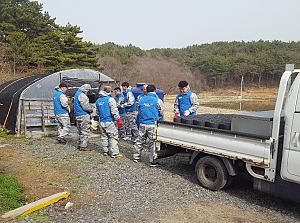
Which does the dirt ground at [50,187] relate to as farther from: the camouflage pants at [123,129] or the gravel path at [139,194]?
the camouflage pants at [123,129]

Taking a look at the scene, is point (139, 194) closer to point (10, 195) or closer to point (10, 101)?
point (10, 195)

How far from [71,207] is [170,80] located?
5103 centimetres

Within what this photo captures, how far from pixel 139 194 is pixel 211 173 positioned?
1.47 metres

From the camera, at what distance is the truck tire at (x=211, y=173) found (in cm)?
507

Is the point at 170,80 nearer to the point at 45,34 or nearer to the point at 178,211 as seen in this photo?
the point at 45,34

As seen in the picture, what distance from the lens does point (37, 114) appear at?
1055cm

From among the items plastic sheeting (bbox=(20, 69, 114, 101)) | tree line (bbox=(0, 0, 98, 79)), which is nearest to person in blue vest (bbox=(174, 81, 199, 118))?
plastic sheeting (bbox=(20, 69, 114, 101))

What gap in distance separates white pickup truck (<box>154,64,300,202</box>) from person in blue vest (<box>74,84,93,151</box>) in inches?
144

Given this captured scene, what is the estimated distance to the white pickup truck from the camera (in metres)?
4.12

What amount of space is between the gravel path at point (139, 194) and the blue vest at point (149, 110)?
118cm

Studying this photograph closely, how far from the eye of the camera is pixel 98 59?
39.6 m

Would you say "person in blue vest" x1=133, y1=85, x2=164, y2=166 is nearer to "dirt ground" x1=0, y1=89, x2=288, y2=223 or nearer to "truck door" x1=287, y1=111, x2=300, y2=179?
"dirt ground" x1=0, y1=89, x2=288, y2=223

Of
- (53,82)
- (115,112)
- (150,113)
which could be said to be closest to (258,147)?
(150,113)

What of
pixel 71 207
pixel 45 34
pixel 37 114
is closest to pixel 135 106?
pixel 37 114
